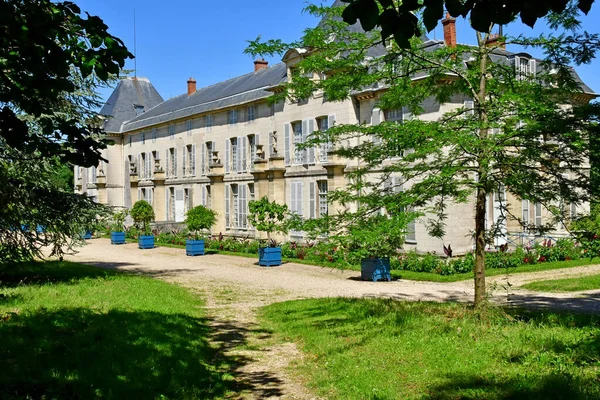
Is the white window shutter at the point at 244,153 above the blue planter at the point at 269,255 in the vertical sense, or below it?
above

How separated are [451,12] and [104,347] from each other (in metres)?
5.21

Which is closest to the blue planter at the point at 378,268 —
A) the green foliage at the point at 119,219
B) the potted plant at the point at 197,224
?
the green foliage at the point at 119,219

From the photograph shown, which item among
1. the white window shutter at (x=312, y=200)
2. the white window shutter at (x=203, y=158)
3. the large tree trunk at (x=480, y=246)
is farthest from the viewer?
the white window shutter at (x=203, y=158)

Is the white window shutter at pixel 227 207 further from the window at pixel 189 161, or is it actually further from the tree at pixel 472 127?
the tree at pixel 472 127

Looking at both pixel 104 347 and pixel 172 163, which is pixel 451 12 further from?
pixel 172 163

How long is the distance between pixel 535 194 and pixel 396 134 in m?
1.87

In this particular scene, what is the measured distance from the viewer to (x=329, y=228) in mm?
7586

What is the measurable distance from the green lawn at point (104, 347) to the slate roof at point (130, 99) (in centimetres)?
3061

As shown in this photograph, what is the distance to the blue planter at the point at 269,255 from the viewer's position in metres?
17.8

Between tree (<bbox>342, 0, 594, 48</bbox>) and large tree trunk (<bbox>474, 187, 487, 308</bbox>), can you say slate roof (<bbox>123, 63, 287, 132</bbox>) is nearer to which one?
large tree trunk (<bbox>474, 187, 487, 308</bbox>)

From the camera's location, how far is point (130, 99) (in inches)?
1598

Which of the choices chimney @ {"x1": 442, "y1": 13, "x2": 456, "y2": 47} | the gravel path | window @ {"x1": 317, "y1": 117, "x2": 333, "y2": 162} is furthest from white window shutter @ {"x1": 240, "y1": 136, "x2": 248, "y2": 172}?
chimney @ {"x1": 442, "y1": 13, "x2": 456, "y2": 47}

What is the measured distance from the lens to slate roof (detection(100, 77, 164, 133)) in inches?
1565

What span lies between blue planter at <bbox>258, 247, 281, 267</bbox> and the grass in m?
7.75
